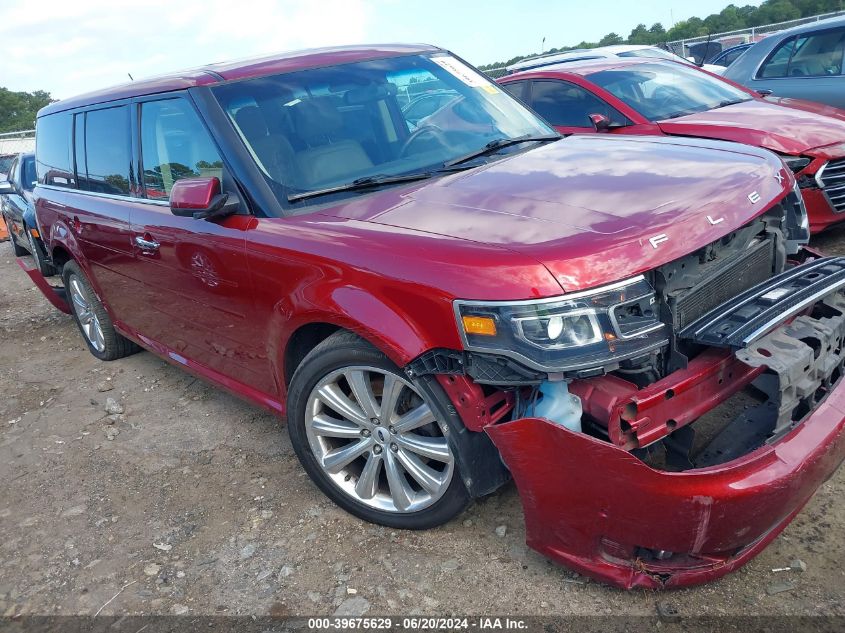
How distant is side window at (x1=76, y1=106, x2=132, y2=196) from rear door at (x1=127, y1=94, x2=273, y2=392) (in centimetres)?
20

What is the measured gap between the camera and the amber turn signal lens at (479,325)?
2.24 meters

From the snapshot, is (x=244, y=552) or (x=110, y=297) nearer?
(x=244, y=552)

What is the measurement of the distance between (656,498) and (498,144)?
195 centimetres

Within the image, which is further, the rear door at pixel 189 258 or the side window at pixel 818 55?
the side window at pixel 818 55

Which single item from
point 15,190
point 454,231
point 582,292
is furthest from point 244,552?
point 15,190

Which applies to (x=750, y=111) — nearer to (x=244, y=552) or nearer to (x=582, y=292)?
(x=582, y=292)

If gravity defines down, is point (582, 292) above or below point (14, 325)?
above

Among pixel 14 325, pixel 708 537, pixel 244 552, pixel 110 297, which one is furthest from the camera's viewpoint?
pixel 14 325

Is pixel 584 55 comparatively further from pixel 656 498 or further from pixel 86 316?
pixel 656 498

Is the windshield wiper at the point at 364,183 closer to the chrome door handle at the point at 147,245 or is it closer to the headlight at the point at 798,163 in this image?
the chrome door handle at the point at 147,245

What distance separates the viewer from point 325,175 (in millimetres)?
3094

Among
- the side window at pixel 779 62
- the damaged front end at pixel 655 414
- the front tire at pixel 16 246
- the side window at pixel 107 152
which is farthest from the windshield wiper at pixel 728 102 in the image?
the front tire at pixel 16 246

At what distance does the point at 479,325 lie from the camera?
88.7 inches

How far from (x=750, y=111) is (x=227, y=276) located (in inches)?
187
